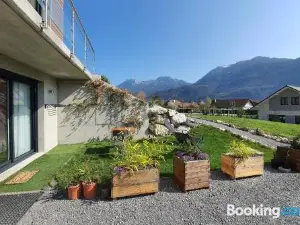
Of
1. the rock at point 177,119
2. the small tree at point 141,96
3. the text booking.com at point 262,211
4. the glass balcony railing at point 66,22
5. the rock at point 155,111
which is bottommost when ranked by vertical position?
the text booking.com at point 262,211

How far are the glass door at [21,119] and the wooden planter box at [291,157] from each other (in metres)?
8.93

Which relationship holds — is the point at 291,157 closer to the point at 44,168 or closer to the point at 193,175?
the point at 193,175

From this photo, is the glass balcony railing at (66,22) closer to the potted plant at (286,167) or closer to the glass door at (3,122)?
the glass door at (3,122)

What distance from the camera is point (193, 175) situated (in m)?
5.04

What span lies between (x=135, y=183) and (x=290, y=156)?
516cm

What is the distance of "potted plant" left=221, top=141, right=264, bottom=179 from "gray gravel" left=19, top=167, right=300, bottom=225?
0.36 metres

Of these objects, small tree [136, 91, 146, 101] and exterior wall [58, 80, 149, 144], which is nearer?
exterior wall [58, 80, 149, 144]

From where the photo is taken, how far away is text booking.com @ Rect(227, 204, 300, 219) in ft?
13.3

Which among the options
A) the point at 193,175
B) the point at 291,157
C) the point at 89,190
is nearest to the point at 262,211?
the point at 193,175

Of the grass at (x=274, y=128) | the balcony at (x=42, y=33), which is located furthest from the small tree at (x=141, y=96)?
the grass at (x=274, y=128)

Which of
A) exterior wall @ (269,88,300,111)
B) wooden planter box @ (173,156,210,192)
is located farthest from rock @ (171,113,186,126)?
exterior wall @ (269,88,300,111)

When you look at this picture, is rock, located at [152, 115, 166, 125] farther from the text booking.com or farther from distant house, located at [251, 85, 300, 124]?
distant house, located at [251, 85, 300, 124]

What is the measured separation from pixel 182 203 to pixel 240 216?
112 centimetres

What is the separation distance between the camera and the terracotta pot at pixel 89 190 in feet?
15.2
